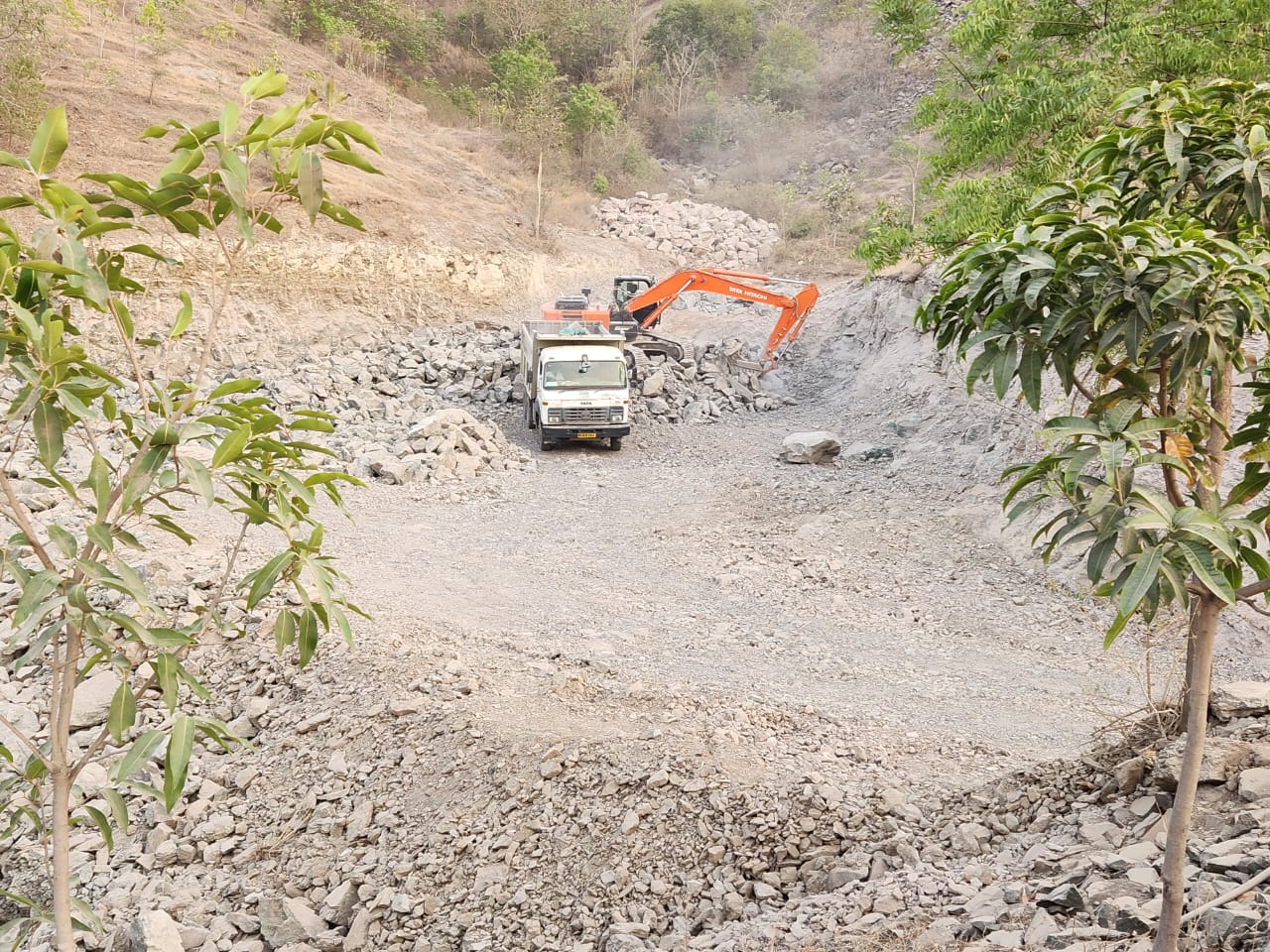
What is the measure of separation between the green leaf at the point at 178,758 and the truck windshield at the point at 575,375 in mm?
13745

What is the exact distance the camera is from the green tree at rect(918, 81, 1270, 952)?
2895 millimetres

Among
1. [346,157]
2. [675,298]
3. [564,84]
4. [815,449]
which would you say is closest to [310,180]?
[346,157]

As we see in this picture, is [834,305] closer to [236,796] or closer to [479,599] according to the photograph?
[479,599]

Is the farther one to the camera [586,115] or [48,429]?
[586,115]

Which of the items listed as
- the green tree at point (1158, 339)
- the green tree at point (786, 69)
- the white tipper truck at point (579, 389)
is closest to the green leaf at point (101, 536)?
the green tree at point (1158, 339)

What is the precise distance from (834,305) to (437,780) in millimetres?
19831

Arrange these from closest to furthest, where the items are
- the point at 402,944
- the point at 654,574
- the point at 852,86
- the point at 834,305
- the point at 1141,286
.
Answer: the point at 1141,286, the point at 402,944, the point at 654,574, the point at 834,305, the point at 852,86

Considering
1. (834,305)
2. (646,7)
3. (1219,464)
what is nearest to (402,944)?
(1219,464)

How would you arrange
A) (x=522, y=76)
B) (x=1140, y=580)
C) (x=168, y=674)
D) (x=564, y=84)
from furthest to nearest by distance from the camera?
(x=564, y=84)
(x=522, y=76)
(x=168, y=674)
(x=1140, y=580)

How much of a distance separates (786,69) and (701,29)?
515 centimetres

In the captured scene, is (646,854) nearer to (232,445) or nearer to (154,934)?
(154,934)

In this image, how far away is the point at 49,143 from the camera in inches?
105

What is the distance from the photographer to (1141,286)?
9.95 feet

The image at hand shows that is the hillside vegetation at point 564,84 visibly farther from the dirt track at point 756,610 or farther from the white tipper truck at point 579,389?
the dirt track at point 756,610
